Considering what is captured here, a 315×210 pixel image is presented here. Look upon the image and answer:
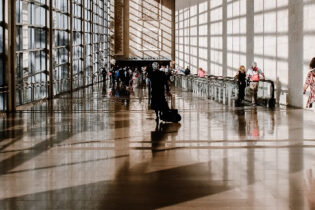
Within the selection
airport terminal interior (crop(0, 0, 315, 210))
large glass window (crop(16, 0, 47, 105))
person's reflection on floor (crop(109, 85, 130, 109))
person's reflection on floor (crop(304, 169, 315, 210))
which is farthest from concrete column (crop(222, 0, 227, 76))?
person's reflection on floor (crop(304, 169, 315, 210))

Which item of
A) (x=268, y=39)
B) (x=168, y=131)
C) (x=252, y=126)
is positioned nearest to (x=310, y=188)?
(x=168, y=131)

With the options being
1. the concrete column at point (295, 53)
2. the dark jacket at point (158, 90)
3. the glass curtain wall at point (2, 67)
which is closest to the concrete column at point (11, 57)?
the glass curtain wall at point (2, 67)

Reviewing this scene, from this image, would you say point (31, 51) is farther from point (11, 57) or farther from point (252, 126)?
point (252, 126)

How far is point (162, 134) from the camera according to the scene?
12.7m

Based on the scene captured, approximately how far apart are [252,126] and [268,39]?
1057 cm

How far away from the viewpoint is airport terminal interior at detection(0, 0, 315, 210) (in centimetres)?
696

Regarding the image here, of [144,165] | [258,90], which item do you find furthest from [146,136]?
[258,90]

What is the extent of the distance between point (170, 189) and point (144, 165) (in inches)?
67.6

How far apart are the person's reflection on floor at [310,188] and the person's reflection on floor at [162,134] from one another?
2.89 m

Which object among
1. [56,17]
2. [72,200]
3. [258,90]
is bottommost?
[72,200]

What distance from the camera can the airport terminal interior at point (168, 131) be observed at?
6957 mm

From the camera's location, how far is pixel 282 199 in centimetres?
661

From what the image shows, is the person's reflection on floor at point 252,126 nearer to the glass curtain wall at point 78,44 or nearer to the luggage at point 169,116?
Answer: the luggage at point 169,116

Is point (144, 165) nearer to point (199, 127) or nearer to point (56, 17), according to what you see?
point (199, 127)
